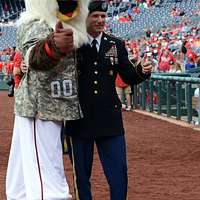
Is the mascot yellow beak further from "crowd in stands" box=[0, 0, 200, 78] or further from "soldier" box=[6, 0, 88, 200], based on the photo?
"crowd in stands" box=[0, 0, 200, 78]

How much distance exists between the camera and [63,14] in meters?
4.06

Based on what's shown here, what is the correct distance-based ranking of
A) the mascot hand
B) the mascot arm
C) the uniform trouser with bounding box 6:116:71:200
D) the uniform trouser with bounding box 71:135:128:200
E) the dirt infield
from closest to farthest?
1. the mascot hand
2. the mascot arm
3. the uniform trouser with bounding box 6:116:71:200
4. the uniform trouser with bounding box 71:135:128:200
5. the dirt infield

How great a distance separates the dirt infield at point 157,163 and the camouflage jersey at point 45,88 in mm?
2352

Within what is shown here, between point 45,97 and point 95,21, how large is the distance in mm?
719

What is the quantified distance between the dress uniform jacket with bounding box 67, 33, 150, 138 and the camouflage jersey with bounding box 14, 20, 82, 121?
1.12ft

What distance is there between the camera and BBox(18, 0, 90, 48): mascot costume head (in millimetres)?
4047

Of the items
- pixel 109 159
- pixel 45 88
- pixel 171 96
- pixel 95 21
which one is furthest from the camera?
pixel 171 96

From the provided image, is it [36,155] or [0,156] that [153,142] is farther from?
[36,155]

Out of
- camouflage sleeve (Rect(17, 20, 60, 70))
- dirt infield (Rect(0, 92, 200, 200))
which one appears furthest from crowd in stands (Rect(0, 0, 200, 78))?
camouflage sleeve (Rect(17, 20, 60, 70))

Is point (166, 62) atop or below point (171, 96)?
atop

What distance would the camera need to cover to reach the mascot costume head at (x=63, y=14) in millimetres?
4047

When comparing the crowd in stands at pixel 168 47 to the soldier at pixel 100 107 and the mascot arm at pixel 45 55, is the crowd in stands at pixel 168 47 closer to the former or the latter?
the soldier at pixel 100 107

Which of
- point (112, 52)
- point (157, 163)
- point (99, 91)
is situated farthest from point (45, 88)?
point (157, 163)

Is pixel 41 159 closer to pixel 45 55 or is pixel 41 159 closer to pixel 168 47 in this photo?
pixel 45 55
